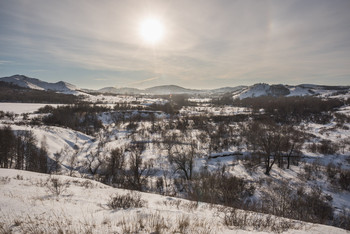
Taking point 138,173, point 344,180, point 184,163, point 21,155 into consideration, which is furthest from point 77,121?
point 344,180

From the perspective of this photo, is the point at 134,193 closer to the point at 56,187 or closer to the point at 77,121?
the point at 56,187

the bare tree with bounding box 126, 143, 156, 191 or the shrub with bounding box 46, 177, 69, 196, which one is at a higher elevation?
the shrub with bounding box 46, 177, 69, 196

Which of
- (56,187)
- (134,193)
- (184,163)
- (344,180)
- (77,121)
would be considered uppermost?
(56,187)

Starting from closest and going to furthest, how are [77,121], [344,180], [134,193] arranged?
1. [134,193]
2. [344,180]
3. [77,121]

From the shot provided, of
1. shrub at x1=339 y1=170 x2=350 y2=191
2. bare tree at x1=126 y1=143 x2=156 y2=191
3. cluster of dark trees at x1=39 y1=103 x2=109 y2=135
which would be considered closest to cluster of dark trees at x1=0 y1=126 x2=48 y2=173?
bare tree at x1=126 y1=143 x2=156 y2=191

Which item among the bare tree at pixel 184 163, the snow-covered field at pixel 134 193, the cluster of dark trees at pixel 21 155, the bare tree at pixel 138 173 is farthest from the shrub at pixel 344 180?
the cluster of dark trees at pixel 21 155

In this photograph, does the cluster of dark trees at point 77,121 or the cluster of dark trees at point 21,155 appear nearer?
the cluster of dark trees at point 21,155

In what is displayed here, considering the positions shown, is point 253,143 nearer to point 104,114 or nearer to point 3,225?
point 3,225

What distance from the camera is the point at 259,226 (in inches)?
238

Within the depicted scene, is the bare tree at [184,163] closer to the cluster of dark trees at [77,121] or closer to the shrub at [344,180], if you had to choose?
the shrub at [344,180]

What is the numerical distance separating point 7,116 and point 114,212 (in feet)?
319

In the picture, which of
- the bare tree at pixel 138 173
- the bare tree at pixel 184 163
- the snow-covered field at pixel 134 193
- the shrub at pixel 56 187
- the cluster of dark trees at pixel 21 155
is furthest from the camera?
the bare tree at pixel 184 163

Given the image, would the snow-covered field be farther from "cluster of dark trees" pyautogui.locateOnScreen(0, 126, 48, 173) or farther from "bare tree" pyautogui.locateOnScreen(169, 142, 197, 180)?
"cluster of dark trees" pyautogui.locateOnScreen(0, 126, 48, 173)

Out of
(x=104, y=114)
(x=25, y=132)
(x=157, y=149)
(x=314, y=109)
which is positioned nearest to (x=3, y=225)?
(x=157, y=149)
